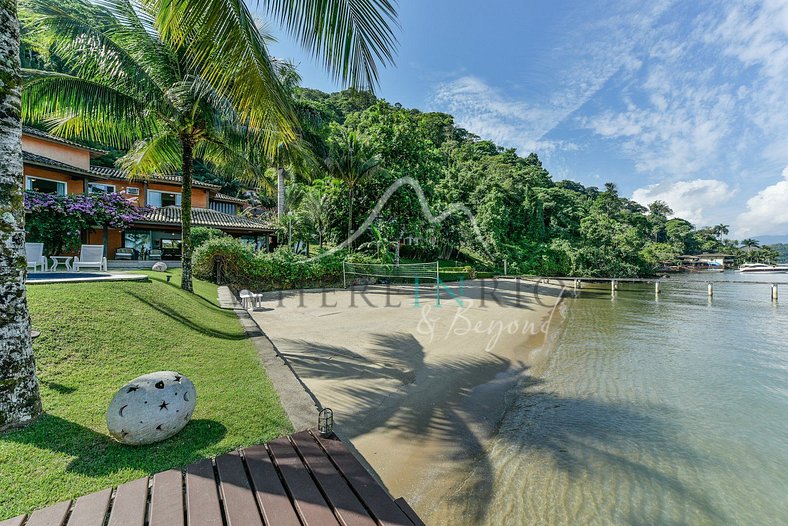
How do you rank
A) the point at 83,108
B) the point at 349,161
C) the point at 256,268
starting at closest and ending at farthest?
the point at 83,108 → the point at 256,268 → the point at 349,161

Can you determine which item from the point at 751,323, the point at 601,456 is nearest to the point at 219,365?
the point at 601,456

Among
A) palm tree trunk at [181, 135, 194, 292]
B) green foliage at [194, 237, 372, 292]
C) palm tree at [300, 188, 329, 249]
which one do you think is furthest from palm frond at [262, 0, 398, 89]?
palm tree at [300, 188, 329, 249]

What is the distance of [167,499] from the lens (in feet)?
7.15

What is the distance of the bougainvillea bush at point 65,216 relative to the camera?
1255cm

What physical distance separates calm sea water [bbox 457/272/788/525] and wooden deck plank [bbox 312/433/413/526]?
1.81 m

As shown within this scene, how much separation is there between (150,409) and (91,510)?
3.74ft

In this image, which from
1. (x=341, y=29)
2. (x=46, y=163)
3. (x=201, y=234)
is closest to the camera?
(x=341, y=29)

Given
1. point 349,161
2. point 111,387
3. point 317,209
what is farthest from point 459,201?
point 111,387

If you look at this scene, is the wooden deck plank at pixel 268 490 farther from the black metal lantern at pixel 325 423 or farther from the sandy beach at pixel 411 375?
the sandy beach at pixel 411 375

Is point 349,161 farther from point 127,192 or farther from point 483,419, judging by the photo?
point 483,419

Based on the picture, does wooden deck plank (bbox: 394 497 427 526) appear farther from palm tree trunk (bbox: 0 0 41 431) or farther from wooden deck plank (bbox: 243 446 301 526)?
palm tree trunk (bbox: 0 0 41 431)

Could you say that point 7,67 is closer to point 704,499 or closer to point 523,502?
point 523,502

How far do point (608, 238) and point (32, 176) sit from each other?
52.7 meters

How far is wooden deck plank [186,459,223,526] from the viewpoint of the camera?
79.4 inches
